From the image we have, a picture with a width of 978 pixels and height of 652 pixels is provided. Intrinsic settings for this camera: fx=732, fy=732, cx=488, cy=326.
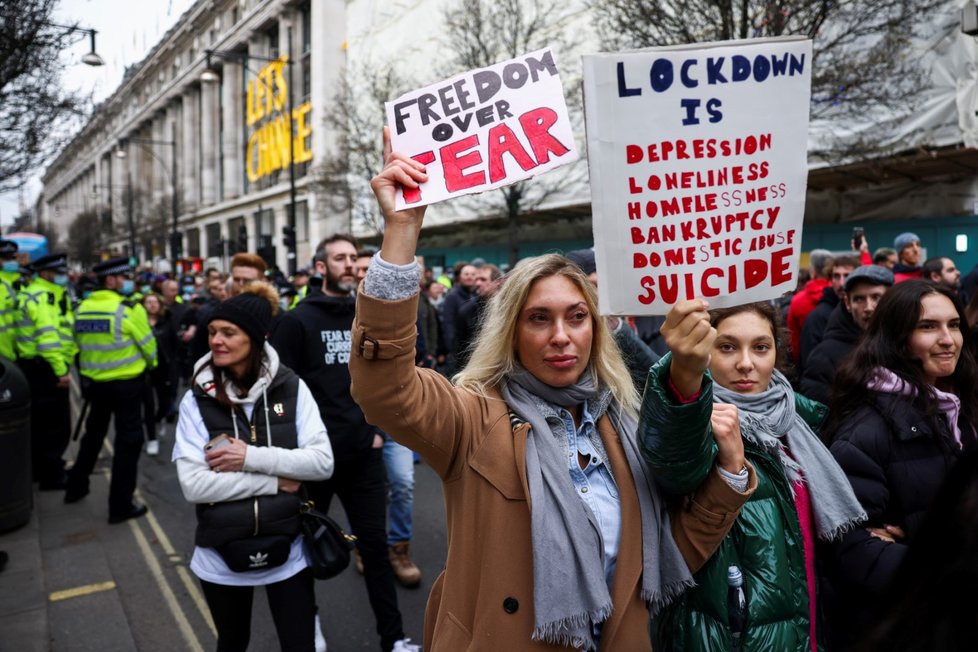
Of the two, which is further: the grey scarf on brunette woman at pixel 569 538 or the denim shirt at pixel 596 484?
the denim shirt at pixel 596 484

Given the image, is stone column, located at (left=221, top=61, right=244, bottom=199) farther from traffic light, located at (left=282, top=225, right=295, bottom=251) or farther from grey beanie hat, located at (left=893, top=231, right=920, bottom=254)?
grey beanie hat, located at (left=893, top=231, right=920, bottom=254)

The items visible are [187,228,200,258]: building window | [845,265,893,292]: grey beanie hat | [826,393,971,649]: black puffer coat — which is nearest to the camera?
[826,393,971,649]: black puffer coat

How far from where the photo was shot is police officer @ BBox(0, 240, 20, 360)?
661 cm

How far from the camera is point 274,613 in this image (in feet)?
9.55

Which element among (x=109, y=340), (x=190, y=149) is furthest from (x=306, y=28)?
(x=109, y=340)

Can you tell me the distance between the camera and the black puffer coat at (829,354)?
172 inches

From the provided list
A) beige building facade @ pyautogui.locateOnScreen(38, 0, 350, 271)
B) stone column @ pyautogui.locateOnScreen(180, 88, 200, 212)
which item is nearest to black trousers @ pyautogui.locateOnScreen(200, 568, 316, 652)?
beige building facade @ pyautogui.locateOnScreen(38, 0, 350, 271)

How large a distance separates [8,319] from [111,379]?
1.37m

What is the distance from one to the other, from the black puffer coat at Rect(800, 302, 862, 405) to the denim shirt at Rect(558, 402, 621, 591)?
2855 mm

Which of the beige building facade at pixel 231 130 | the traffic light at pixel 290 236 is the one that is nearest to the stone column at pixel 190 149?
the beige building facade at pixel 231 130

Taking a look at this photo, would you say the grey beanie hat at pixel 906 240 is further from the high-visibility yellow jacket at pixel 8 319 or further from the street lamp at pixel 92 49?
the street lamp at pixel 92 49

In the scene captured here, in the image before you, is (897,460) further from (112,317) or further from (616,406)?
(112,317)

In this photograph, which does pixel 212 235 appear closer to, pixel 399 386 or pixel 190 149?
pixel 190 149

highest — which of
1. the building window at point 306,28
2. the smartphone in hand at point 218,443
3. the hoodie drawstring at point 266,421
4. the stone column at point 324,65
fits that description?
the building window at point 306,28
